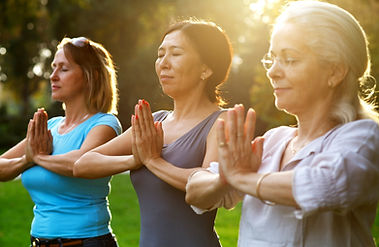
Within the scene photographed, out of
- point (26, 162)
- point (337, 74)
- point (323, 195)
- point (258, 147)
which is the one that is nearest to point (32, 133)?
point (26, 162)

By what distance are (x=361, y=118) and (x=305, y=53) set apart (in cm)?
33

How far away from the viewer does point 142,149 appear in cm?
268

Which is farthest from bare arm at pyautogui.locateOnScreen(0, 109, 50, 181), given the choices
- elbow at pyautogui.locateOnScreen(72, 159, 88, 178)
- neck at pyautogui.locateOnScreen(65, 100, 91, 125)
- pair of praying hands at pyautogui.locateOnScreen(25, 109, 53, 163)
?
elbow at pyautogui.locateOnScreen(72, 159, 88, 178)

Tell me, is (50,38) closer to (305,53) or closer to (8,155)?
(8,155)

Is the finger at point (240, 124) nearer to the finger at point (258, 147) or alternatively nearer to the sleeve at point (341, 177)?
the finger at point (258, 147)

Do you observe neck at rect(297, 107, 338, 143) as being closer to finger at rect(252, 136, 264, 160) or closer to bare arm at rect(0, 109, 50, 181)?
finger at rect(252, 136, 264, 160)

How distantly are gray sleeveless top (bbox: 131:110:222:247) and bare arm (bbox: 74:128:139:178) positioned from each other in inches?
4.2

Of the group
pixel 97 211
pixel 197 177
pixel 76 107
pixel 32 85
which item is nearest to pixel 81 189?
pixel 97 211

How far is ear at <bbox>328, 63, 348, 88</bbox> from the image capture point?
205 centimetres

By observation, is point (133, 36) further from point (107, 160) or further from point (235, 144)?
point (235, 144)

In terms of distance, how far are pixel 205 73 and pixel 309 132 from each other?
3.02 ft

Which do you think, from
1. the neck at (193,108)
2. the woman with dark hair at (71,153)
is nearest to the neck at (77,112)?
the woman with dark hair at (71,153)

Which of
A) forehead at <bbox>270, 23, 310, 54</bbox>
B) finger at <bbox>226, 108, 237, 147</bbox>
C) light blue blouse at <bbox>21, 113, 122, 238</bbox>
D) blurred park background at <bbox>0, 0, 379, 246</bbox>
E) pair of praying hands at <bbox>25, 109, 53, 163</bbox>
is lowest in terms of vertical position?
blurred park background at <bbox>0, 0, 379, 246</bbox>

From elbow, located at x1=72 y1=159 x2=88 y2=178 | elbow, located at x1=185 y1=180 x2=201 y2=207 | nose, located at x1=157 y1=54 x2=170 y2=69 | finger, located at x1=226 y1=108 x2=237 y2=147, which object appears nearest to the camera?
finger, located at x1=226 y1=108 x2=237 y2=147
